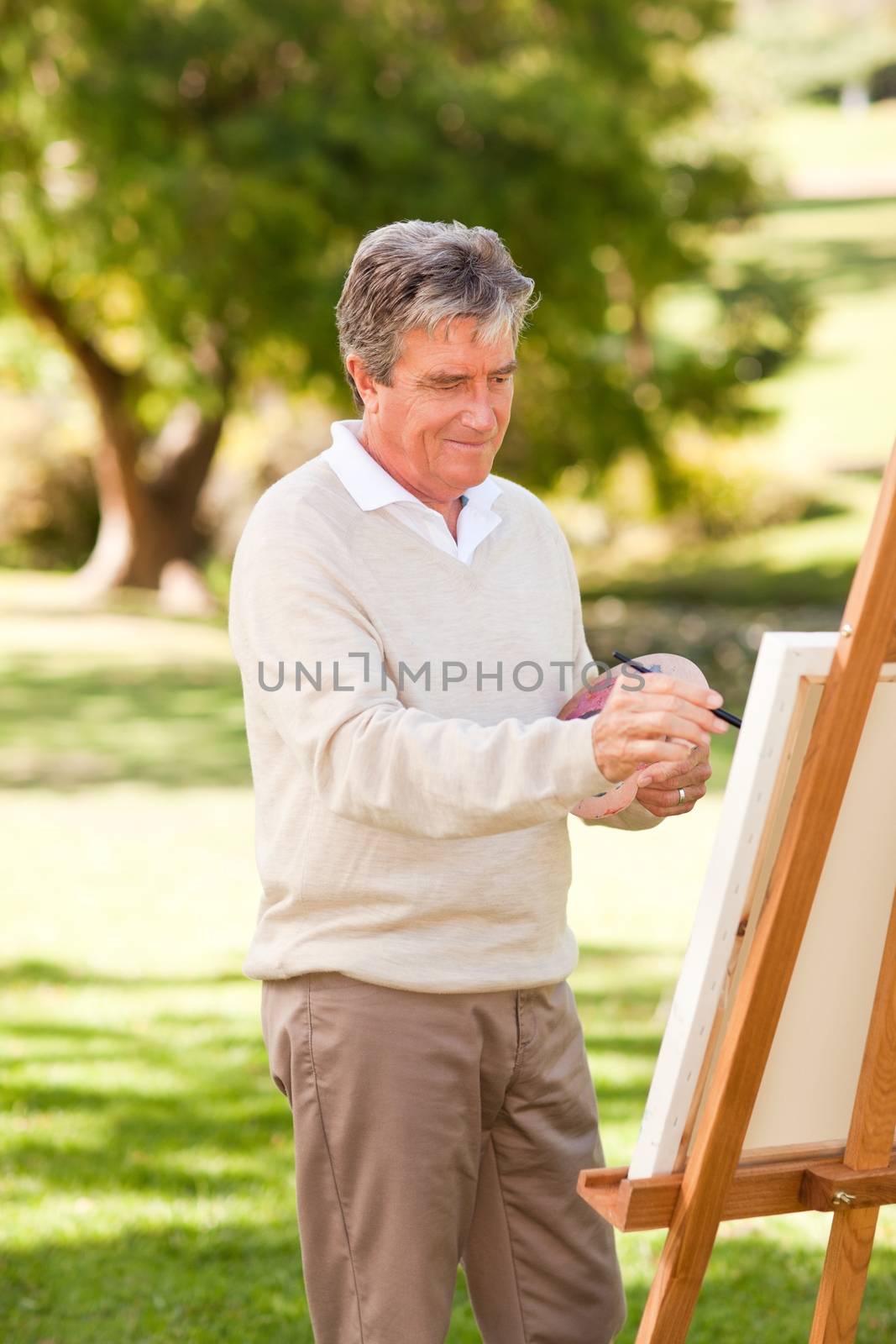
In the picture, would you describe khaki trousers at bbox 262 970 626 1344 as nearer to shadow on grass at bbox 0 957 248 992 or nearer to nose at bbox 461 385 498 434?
nose at bbox 461 385 498 434

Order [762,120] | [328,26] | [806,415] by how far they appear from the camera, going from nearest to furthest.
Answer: [328,26], [806,415], [762,120]

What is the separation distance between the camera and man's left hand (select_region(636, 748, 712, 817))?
231cm

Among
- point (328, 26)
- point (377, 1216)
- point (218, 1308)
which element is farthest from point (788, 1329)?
point (328, 26)

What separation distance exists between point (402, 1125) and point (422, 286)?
1162 mm

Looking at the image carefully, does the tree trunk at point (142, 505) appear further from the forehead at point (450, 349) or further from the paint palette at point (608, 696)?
the forehead at point (450, 349)

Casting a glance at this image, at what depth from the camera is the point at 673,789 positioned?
7.93 ft

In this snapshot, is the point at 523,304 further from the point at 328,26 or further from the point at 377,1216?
the point at 328,26

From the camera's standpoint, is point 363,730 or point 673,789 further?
point 673,789

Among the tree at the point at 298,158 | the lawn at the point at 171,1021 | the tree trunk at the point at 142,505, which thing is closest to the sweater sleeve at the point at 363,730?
the lawn at the point at 171,1021

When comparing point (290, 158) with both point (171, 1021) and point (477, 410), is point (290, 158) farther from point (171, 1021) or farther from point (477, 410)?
point (477, 410)

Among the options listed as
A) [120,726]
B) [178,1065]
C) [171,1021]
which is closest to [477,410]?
[178,1065]

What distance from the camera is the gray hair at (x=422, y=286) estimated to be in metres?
2.16

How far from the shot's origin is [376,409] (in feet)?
7.55

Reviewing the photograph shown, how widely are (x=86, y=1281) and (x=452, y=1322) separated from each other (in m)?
0.83
